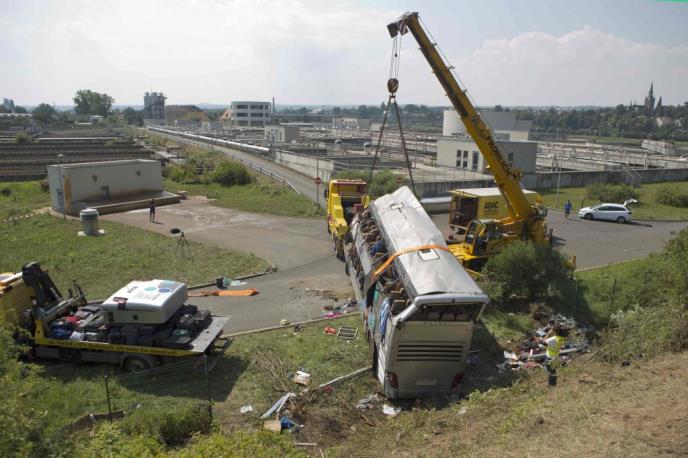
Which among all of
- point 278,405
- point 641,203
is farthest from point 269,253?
point 641,203

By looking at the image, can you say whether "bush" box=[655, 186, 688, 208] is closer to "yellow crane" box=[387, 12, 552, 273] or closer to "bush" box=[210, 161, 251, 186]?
"yellow crane" box=[387, 12, 552, 273]

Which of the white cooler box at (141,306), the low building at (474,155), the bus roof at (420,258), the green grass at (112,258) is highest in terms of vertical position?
the low building at (474,155)

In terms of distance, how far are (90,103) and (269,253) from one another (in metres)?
203

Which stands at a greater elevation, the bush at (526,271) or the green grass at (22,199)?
the bush at (526,271)

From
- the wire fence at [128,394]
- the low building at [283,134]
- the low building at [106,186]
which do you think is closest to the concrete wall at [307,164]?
the low building at [106,186]

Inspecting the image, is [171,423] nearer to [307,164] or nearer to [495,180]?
[495,180]

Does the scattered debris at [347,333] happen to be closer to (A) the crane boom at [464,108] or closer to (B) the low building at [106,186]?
(A) the crane boom at [464,108]

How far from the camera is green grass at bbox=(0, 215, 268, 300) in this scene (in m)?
17.7

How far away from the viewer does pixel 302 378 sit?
33.9 feet

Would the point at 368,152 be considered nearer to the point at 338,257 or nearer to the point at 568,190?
the point at 568,190

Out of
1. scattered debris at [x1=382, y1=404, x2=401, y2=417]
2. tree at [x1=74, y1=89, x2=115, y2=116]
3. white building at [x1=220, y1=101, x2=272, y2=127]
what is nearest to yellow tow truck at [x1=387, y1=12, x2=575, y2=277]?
scattered debris at [x1=382, y1=404, x2=401, y2=417]

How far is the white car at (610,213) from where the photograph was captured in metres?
28.5

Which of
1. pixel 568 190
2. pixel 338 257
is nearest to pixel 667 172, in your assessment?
pixel 568 190

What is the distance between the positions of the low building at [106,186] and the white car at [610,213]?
93.3 ft
